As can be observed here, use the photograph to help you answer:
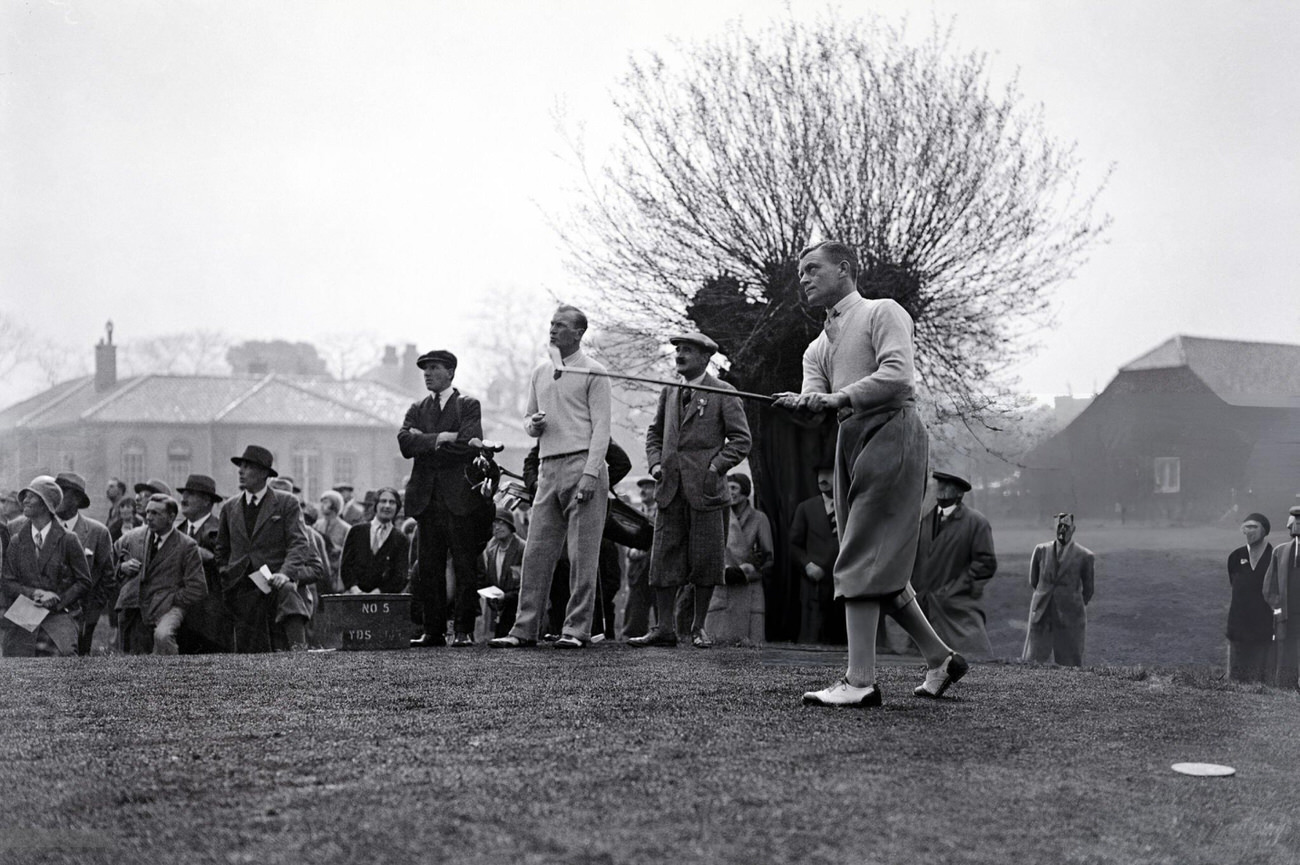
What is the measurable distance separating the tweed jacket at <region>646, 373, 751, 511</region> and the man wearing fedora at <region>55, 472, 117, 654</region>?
489 cm

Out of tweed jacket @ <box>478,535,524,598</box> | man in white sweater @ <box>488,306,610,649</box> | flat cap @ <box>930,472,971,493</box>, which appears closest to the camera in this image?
man in white sweater @ <box>488,306,610,649</box>

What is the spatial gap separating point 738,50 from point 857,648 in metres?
14.6

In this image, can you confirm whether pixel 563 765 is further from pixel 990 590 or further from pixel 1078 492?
pixel 990 590

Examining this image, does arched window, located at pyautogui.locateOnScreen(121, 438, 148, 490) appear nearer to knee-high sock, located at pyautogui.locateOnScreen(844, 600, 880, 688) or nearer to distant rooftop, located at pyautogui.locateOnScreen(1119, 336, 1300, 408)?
distant rooftop, located at pyautogui.locateOnScreen(1119, 336, 1300, 408)

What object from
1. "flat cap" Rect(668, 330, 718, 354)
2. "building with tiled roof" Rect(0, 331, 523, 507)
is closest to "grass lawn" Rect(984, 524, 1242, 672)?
"flat cap" Rect(668, 330, 718, 354)

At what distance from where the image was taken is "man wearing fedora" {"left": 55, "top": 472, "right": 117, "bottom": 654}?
448 inches

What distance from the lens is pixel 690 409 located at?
9.41 metres

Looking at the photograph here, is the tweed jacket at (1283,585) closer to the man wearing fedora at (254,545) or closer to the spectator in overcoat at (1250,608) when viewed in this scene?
the spectator in overcoat at (1250,608)

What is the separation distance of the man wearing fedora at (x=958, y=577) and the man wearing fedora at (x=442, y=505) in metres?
3.94

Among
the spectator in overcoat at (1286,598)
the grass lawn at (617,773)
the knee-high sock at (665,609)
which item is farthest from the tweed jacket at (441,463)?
Answer: the spectator in overcoat at (1286,598)

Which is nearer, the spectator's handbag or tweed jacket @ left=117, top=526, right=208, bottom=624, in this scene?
the spectator's handbag

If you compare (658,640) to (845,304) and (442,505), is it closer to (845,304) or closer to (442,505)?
(442,505)

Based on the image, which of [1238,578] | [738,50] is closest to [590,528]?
[1238,578]

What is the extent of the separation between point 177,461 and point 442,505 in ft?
187
